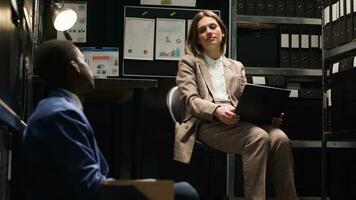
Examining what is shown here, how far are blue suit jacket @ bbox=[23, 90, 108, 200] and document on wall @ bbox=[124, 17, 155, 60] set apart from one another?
2.47 metres

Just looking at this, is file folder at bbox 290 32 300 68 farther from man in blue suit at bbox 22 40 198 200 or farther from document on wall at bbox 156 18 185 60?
man in blue suit at bbox 22 40 198 200

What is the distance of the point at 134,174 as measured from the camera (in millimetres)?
2363

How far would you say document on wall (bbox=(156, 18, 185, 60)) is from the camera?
4012 millimetres

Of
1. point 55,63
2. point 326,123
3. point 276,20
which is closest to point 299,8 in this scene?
point 276,20

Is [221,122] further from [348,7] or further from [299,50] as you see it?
[299,50]

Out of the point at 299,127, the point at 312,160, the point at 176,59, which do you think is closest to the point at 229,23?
the point at 176,59

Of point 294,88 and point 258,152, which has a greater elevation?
point 294,88

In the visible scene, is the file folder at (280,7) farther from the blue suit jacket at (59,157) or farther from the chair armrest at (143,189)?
the chair armrest at (143,189)

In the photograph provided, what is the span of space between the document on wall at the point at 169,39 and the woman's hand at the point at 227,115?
128 cm

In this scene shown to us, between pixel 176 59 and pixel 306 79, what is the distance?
967 mm

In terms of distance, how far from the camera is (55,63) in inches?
67.2

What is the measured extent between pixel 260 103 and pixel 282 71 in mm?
1137

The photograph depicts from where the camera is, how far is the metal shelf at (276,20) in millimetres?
3829

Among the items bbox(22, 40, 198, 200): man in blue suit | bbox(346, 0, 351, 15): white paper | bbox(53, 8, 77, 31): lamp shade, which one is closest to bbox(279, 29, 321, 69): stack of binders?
bbox(346, 0, 351, 15): white paper
